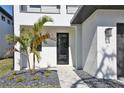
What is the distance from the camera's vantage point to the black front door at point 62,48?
1600cm

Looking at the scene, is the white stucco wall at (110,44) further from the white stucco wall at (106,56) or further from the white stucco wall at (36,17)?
the white stucco wall at (36,17)

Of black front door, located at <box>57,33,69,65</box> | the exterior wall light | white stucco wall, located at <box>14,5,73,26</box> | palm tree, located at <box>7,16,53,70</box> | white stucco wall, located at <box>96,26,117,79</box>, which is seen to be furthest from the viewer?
black front door, located at <box>57,33,69,65</box>

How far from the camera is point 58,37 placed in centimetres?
1605

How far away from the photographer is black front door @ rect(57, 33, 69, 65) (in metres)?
16.0

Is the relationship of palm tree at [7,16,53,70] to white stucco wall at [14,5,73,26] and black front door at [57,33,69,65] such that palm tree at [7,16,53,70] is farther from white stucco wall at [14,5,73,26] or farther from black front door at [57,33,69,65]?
black front door at [57,33,69,65]

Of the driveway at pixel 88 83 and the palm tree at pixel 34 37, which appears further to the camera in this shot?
the palm tree at pixel 34 37

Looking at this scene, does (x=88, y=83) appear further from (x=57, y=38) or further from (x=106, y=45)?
(x=57, y=38)

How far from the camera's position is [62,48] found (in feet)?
52.7

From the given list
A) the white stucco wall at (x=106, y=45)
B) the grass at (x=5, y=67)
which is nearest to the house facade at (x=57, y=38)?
the grass at (x=5, y=67)

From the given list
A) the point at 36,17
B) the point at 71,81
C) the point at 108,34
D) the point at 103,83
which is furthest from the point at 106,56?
the point at 36,17

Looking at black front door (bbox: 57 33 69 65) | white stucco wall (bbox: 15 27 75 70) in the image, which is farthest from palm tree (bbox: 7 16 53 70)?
black front door (bbox: 57 33 69 65)

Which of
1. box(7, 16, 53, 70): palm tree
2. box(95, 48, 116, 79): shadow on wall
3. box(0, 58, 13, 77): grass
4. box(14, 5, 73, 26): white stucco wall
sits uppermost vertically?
box(14, 5, 73, 26): white stucco wall

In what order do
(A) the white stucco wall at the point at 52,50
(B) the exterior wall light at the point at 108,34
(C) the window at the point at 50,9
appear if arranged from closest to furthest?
(B) the exterior wall light at the point at 108,34 < (C) the window at the point at 50,9 < (A) the white stucco wall at the point at 52,50
